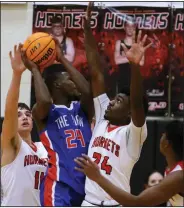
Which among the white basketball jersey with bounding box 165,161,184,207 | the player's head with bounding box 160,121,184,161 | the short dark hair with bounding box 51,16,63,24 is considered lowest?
the white basketball jersey with bounding box 165,161,184,207

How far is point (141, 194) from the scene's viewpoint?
2.76 meters

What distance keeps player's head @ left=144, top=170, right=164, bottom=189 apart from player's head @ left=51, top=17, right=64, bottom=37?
1917 millimetres

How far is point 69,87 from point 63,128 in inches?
11.1

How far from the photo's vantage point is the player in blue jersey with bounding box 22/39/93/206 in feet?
11.6

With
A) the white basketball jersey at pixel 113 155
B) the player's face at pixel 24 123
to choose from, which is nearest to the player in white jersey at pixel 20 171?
the player's face at pixel 24 123

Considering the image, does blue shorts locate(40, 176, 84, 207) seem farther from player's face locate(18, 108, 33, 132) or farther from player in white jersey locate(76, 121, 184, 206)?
player in white jersey locate(76, 121, 184, 206)

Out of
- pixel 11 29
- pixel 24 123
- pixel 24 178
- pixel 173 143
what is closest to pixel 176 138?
pixel 173 143

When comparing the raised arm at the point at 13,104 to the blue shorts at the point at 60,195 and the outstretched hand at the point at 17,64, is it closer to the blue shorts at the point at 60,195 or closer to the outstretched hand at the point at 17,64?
the outstretched hand at the point at 17,64

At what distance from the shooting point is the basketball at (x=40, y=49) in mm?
3686

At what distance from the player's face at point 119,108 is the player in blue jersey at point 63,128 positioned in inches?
7.8

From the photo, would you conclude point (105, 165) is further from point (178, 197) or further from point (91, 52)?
point (91, 52)

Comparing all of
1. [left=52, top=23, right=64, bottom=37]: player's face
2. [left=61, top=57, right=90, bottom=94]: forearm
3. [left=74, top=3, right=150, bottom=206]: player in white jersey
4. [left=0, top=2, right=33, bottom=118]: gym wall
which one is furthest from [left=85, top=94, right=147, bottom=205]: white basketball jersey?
[left=0, top=2, right=33, bottom=118]: gym wall

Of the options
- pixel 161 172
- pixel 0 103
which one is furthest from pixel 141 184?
pixel 0 103

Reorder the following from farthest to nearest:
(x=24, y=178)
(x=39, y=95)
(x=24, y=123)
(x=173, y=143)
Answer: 1. (x=24, y=123)
2. (x=24, y=178)
3. (x=39, y=95)
4. (x=173, y=143)
